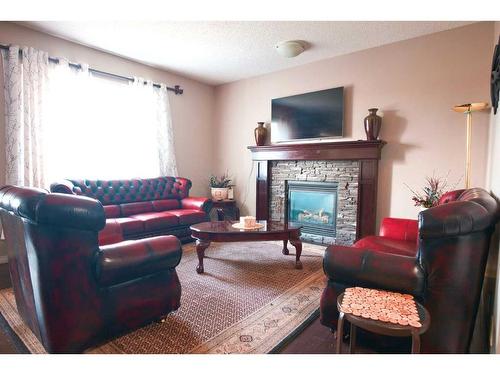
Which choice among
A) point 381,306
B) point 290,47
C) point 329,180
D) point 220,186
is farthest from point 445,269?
point 220,186

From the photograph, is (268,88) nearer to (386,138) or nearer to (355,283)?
(386,138)

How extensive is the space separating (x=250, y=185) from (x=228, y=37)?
2.48 meters

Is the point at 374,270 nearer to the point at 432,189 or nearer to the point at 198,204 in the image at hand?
the point at 432,189

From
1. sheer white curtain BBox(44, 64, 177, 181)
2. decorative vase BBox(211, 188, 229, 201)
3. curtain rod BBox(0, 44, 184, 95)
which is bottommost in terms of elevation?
decorative vase BBox(211, 188, 229, 201)

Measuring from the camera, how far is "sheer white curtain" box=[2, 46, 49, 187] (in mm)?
3004

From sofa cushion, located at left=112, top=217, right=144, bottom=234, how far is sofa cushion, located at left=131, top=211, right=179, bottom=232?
0.06 meters

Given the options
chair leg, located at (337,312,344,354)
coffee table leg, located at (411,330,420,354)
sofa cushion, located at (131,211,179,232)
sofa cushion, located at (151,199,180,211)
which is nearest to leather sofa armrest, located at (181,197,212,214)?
sofa cushion, located at (151,199,180,211)

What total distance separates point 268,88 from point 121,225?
10.4 ft

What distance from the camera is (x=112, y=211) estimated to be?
3639 millimetres

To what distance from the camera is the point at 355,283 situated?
5.17 feet

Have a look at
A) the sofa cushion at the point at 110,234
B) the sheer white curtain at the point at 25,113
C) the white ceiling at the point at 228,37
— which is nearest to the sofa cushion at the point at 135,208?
the sofa cushion at the point at 110,234

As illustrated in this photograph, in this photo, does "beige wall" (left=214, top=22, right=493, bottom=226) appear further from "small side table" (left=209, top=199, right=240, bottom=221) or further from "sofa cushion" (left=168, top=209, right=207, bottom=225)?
"sofa cushion" (left=168, top=209, right=207, bottom=225)

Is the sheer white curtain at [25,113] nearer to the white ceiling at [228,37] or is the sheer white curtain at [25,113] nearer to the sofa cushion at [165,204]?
the white ceiling at [228,37]
